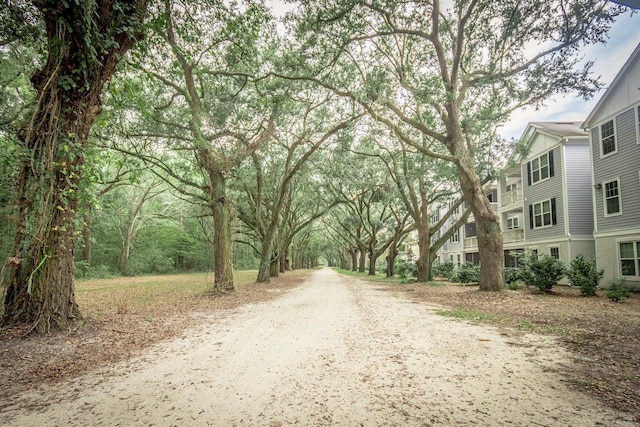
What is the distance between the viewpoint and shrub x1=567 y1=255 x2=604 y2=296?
473 inches

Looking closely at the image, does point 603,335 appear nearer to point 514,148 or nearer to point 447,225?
point 514,148

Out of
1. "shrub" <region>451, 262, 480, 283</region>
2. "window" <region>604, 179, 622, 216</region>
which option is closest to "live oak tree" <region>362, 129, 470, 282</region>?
"shrub" <region>451, 262, 480, 283</region>

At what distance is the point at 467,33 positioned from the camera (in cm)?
1086

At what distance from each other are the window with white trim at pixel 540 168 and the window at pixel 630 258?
651cm

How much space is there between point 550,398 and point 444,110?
40.1 feet

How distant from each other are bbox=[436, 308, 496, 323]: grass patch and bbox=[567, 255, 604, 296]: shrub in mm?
6814

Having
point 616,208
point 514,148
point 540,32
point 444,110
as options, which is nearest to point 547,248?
point 616,208

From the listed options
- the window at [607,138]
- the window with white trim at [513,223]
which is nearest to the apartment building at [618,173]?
the window at [607,138]

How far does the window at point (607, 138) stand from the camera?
48.7ft

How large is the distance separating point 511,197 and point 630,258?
35.9ft

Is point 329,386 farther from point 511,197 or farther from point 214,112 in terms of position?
point 511,197

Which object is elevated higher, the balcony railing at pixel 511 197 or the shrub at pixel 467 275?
the balcony railing at pixel 511 197

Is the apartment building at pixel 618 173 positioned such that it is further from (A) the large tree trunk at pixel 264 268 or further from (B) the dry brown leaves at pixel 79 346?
(B) the dry brown leaves at pixel 79 346

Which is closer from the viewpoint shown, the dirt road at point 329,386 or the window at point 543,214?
the dirt road at point 329,386
